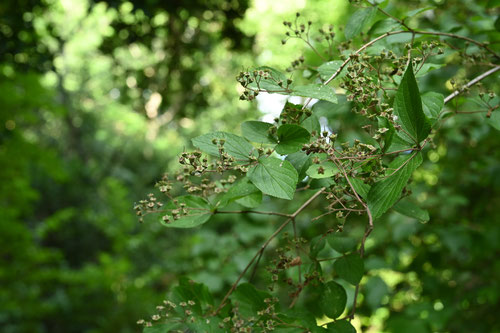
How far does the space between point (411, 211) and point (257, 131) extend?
1.01ft

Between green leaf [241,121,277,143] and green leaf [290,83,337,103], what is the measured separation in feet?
0.22

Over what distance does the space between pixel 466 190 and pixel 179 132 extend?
7924 mm

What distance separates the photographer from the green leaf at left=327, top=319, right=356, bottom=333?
0.67m

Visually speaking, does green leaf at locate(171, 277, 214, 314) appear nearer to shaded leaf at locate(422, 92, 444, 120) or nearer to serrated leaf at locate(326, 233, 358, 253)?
serrated leaf at locate(326, 233, 358, 253)

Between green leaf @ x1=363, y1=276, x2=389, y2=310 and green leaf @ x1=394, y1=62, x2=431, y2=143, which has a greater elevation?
green leaf @ x1=394, y1=62, x2=431, y2=143

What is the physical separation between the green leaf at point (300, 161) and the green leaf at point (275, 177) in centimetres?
5

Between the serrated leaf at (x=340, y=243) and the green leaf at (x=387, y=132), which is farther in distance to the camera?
the serrated leaf at (x=340, y=243)

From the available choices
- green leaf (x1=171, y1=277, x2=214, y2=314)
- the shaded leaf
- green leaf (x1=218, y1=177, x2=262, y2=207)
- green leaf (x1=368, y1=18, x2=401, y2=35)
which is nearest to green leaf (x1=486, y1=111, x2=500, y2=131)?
the shaded leaf

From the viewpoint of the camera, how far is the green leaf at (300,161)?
0.67 m

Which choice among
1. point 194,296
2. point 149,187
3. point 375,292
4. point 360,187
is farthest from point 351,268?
point 149,187

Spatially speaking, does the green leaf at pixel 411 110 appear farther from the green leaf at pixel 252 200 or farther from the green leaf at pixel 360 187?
the green leaf at pixel 252 200

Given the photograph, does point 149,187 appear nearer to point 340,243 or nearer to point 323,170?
point 340,243

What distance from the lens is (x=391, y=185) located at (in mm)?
591

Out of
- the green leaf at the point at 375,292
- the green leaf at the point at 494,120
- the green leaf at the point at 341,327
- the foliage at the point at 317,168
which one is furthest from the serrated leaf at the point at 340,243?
the green leaf at the point at 375,292
